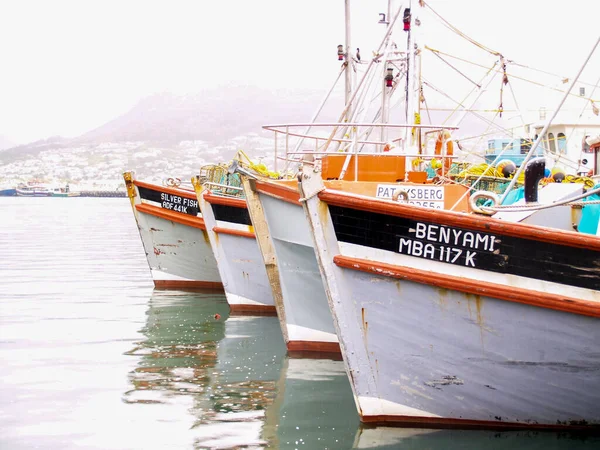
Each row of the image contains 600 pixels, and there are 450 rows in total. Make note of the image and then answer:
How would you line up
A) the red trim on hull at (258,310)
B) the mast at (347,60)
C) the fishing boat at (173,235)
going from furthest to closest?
1. the fishing boat at (173,235)
2. the mast at (347,60)
3. the red trim on hull at (258,310)

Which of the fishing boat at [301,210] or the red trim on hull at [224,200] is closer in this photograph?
the fishing boat at [301,210]

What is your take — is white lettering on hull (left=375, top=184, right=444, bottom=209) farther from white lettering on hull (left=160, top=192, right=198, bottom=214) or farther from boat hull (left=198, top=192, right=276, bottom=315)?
white lettering on hull (left=160, top=192, right=198, bottom=214)

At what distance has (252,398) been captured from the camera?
848cm

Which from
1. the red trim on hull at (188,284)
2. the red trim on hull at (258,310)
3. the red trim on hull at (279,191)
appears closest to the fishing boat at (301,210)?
the red trim on hull at (279,191)

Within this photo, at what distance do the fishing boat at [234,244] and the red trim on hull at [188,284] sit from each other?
136 inches

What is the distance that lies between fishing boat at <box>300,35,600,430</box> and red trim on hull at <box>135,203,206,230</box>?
30.5 ft

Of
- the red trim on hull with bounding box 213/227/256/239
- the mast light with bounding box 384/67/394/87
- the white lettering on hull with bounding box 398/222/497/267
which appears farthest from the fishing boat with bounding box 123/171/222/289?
the white lettering on hull with bounding box 398/222/497/267

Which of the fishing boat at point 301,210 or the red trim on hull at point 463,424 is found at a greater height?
the fishing boat at point 301,210

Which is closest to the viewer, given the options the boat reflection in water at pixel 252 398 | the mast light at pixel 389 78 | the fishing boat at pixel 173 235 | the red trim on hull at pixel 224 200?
the boat reflection in water at pixel 252 398

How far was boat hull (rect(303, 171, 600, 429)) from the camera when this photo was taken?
21.3 feet

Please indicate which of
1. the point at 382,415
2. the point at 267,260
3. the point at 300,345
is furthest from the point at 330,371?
the point at 382,415

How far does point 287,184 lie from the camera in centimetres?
983

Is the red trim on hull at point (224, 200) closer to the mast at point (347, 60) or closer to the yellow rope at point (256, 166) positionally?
the yellow rope at point (256, 166)

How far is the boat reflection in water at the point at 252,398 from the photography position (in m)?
7.06
